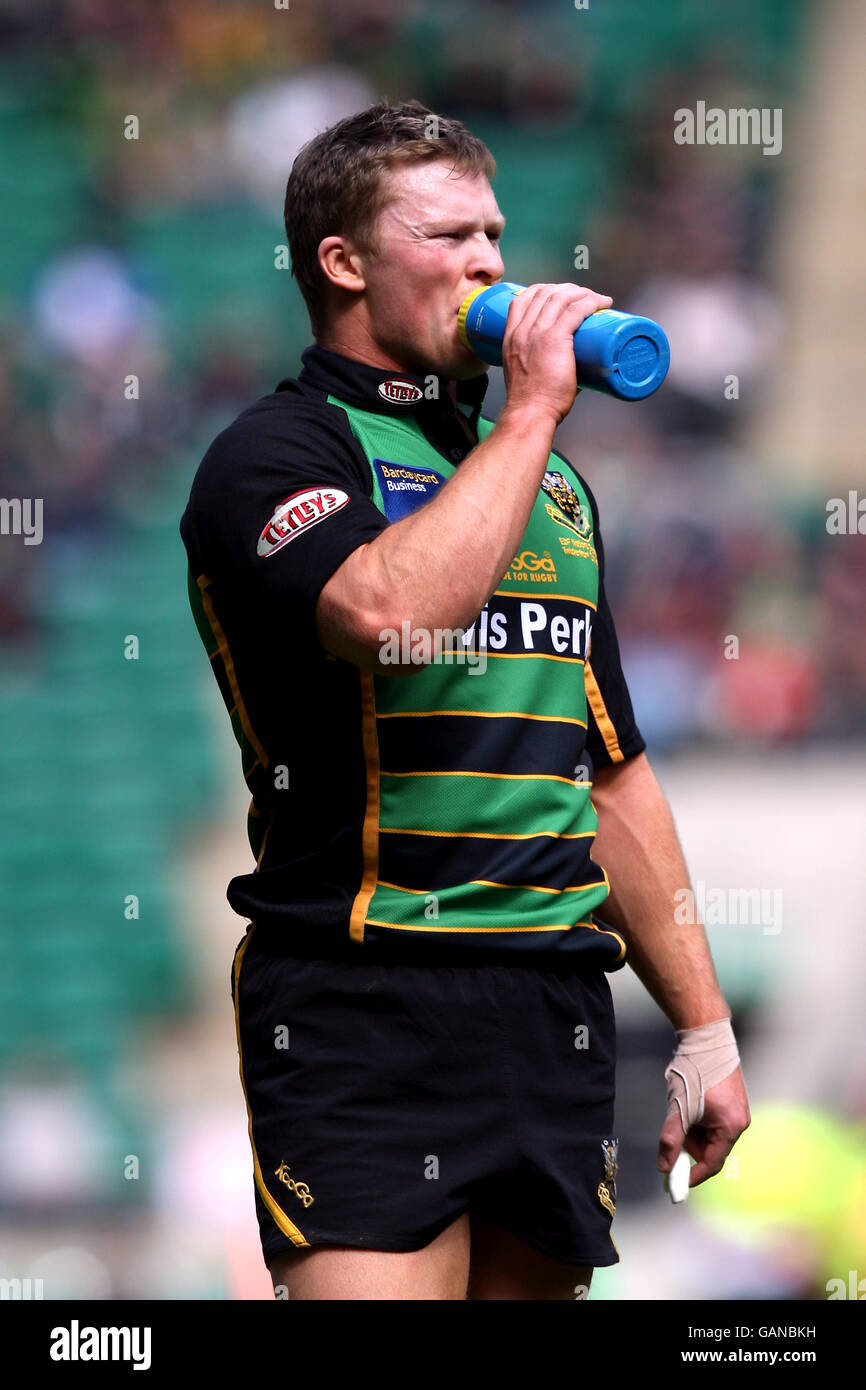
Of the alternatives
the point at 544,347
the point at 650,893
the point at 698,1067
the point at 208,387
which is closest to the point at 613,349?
the point at 544,347

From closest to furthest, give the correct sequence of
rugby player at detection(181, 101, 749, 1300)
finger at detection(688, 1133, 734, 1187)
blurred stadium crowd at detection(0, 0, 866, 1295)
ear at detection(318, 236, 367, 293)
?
rugby player at detection(181, 101, 749, 1300)
ear at detection(318, 236, 367, 293)
finger at detection(688, 1133, 734, 1187)
blurred stadium crowd at detection(0, 0, 866, 1295)

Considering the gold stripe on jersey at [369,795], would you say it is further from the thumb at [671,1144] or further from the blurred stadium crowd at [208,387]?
the blurred stadium crowd at [208,387]

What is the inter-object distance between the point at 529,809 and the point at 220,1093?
3.14 m

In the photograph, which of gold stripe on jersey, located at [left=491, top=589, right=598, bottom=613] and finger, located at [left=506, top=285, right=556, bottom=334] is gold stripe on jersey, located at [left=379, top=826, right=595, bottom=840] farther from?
finger, located at [left=506, top=285, right=556, bottom=334]

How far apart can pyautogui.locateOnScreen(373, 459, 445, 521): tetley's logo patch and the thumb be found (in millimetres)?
752

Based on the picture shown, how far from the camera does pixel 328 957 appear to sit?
1690 millimetres

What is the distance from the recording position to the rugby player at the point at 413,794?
161cm

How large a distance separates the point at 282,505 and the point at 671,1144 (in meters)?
0.85

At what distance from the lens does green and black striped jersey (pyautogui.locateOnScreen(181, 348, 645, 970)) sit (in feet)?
5.45

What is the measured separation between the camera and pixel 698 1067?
1.98 meters

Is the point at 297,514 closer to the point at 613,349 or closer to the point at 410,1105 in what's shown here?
the point at 613,349

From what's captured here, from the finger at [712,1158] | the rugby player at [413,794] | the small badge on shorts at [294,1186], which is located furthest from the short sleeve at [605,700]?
the small badge on shorts at [294,1186]

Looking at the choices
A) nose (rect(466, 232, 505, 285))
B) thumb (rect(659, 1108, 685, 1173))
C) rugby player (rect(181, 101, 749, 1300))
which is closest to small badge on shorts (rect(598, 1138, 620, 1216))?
rugby player (rect(181, 101, 749, 1300))

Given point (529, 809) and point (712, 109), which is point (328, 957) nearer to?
point (529, 809)
